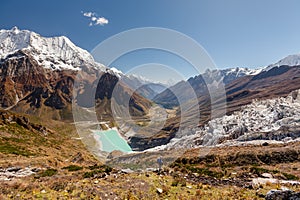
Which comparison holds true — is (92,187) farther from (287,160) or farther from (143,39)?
(287,160)

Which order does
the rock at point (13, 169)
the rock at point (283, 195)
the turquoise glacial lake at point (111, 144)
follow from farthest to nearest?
the turquoise glacial lake at point (111, 144) < the rock at point (13, 169) < the rock at point (283, 195)

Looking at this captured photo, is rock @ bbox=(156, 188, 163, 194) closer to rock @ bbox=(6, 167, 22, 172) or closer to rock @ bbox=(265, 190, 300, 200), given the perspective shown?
rock @ bbox=(265, 190, 300, 200)

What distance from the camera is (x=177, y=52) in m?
17.8

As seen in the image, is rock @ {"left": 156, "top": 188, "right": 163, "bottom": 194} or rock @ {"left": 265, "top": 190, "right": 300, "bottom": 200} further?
rock @ {"left": 156, "top": 188, "right": 163, "bottom": 194}

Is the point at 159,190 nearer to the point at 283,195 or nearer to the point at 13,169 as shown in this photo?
the point at 283,195

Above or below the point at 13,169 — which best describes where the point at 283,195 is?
above

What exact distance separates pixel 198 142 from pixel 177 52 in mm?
59013

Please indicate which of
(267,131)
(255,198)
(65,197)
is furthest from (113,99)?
(267,131)

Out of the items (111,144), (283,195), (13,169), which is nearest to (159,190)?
(283,195)

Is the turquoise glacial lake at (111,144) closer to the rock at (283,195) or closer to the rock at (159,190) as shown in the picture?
the rock at (159,190)

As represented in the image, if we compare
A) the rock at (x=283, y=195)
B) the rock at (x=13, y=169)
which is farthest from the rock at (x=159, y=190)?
the rock at (x=13, y=169)

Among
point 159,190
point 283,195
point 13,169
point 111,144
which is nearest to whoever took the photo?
point 283,195

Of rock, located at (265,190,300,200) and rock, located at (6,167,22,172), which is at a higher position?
rock, located at (265,190,300,200)

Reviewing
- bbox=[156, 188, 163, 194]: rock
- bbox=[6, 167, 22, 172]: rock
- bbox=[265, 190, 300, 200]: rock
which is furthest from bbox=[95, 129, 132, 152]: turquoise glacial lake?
bbox=[265, 190, 300, 200]: rock
